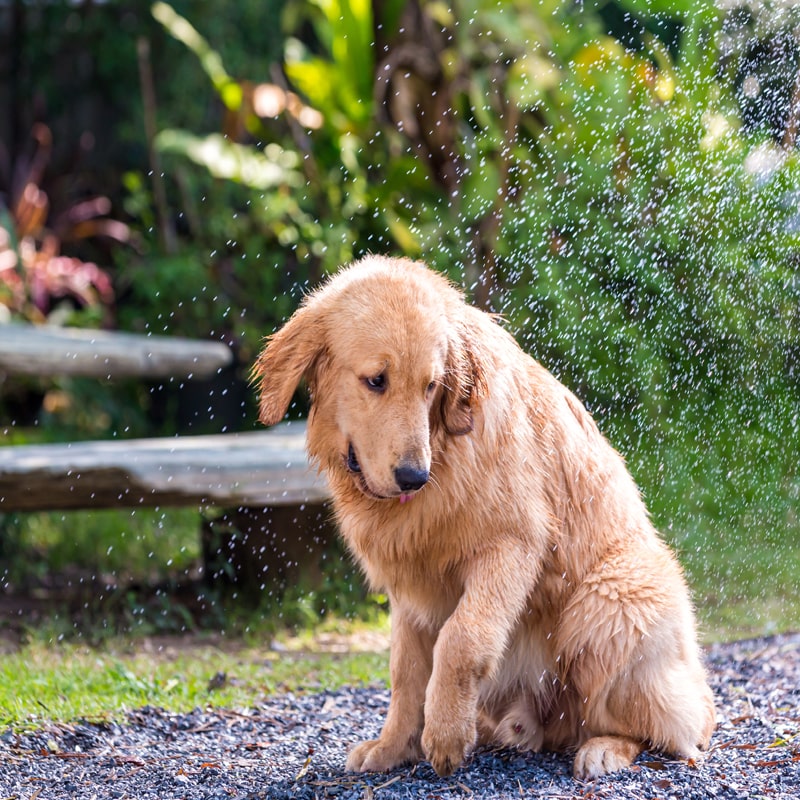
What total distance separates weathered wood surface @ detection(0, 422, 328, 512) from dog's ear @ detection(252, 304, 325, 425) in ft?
6.18

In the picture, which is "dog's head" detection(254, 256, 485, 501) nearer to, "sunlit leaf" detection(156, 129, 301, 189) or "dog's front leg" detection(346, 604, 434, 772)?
"dog's front leg" detection(346, 604, 434, 772)

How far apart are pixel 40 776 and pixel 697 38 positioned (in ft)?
20.0

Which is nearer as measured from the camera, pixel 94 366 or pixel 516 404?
pixel 516 404

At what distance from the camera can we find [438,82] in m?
7.32

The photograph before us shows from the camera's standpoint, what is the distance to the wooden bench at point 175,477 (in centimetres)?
468

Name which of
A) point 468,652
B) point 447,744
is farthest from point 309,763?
point 468,652

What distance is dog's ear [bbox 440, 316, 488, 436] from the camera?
2.68m

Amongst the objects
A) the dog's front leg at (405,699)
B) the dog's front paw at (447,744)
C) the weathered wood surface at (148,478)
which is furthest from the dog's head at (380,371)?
the weathered wood surface at (148,478)

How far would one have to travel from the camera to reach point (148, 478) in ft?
15.4

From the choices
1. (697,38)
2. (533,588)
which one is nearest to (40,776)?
(533,588)

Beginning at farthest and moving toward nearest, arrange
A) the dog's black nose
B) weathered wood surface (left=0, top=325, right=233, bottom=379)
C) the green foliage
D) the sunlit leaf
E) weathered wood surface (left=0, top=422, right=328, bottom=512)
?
the sunlit leaf < weathered wood surface (left=0, top=325, right=233, bottom=379) < weathered wood surface (left=0, top=422, right=328, bottom=512) < the green foliage < the dog's black nose

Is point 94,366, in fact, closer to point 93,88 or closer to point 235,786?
point 235,786

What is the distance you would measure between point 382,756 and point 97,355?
3825 mm

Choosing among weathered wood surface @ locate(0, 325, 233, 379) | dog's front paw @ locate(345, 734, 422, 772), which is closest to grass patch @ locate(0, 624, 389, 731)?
dog's front paw @ locate(345, 734, 422, 772)
